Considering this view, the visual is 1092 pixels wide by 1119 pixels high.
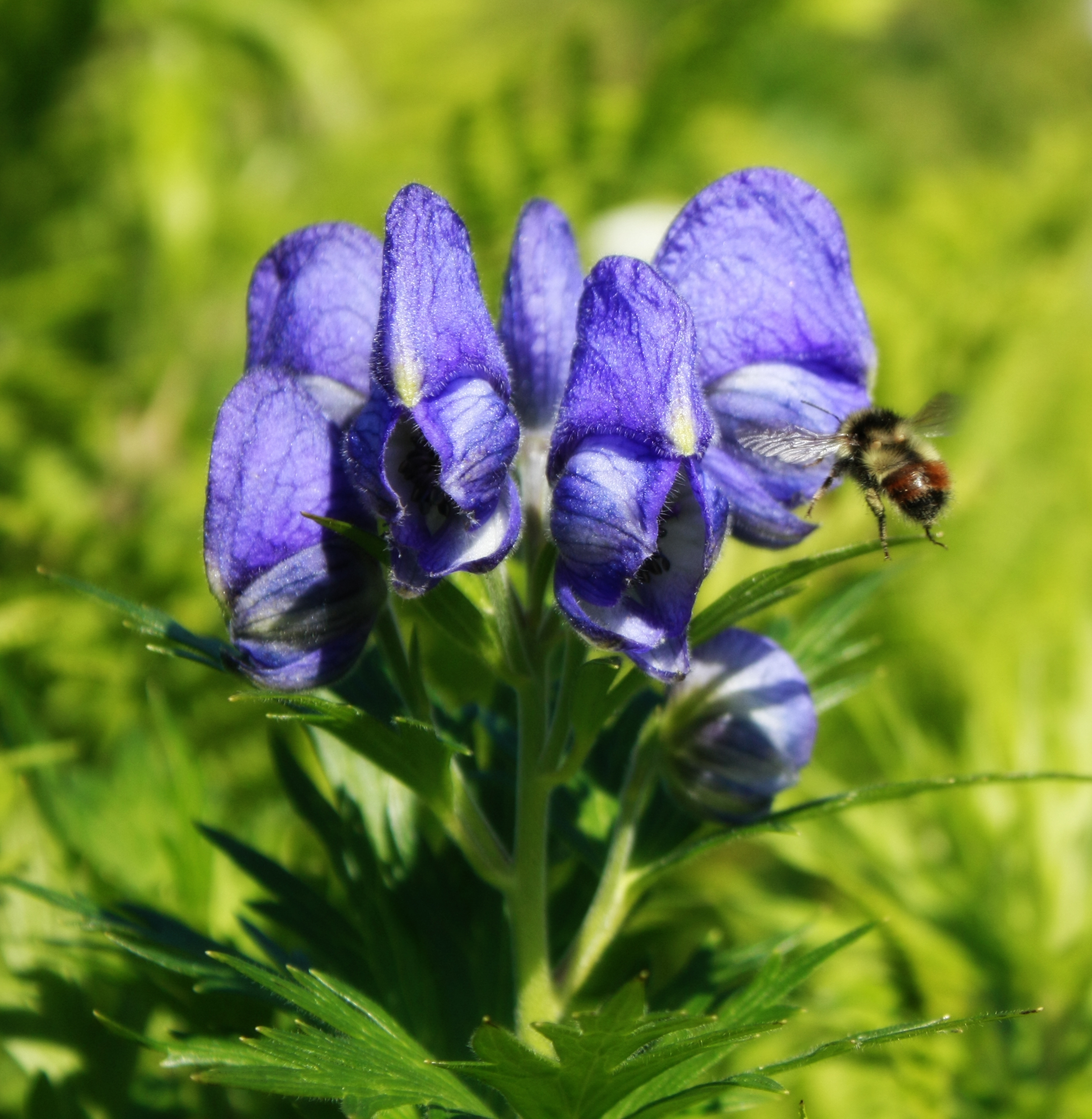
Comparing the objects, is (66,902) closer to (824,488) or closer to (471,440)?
(471,440)

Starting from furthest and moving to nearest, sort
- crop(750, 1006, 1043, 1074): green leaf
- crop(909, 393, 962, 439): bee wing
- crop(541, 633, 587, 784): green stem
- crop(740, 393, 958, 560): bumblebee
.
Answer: crop(909, 393, 962, 439): bee wing → crop(740, 393, 958, 560): bumblebee → crop(541, 633, 587, 784): green stem → crop(750, 1006, 1043, 1074): green leaf

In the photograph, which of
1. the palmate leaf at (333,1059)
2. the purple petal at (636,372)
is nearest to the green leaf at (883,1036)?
the palmate leaf at (333,1059)

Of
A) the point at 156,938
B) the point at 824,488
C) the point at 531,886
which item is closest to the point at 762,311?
the point at 824,488

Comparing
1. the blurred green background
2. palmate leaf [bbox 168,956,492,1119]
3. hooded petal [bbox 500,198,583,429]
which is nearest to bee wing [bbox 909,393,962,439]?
the blurred green background

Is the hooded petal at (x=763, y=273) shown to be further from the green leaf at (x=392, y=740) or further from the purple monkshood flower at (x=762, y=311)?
the green leaf at (x=392, y=740)

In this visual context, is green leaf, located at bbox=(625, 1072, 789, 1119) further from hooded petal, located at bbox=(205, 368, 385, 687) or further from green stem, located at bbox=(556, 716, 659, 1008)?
hooded petal, located at bbox=(205, 368, 385, 687)

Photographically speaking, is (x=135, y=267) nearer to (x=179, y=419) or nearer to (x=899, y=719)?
(x=179, y=419)
